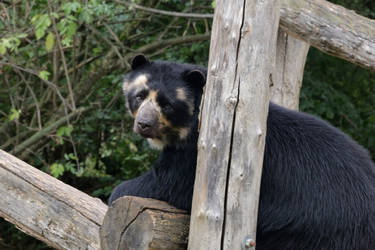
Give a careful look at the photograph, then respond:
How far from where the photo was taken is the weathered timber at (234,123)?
9.24 ft

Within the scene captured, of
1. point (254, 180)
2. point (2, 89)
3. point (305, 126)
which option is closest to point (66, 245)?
point (254, 180)

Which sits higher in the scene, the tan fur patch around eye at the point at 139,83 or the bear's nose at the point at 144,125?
the tan fur patch around eye at the point at 139,83

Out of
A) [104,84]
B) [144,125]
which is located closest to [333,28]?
[144,125]

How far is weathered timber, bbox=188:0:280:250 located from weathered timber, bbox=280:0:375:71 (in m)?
1.57

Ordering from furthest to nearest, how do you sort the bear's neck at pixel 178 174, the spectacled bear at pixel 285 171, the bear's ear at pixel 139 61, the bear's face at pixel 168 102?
the bear's ear at pixel 139 61 < the bear's face at pixel 168 102 < the bear's neck at pixel 178 174 < the spectacled bear at pixel 285 171

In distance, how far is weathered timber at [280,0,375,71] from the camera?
4.26 m

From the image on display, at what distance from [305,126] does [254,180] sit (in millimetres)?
1058

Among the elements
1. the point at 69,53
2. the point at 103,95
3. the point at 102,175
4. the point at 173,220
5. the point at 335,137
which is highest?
the point at 335,137

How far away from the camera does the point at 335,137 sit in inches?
149

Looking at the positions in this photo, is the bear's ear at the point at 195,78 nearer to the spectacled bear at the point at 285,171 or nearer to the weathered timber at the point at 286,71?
the spectacled bear at the point at 285,171

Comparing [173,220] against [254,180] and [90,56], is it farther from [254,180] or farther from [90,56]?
[90,56]

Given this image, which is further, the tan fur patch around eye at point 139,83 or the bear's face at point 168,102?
the tan fur patch around eye at point 139,83

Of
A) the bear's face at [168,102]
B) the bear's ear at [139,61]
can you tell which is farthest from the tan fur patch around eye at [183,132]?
the bear's ear at [139,61]

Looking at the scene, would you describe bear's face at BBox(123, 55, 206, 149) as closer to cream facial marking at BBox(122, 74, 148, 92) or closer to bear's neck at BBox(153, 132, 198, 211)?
cream facial marking at BBox(122, 74, 148, 92)
